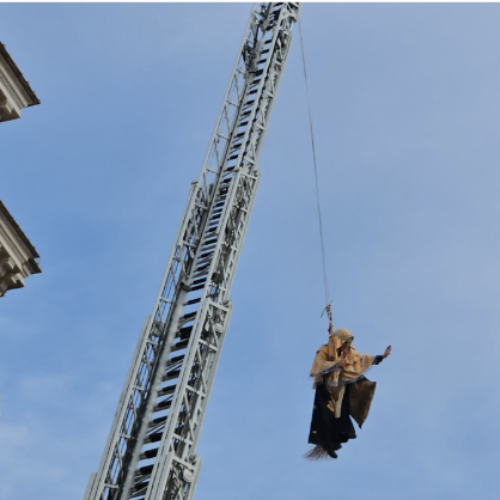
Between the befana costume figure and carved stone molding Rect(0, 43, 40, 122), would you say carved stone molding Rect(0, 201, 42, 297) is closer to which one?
carved stone molding Rect(0, 43, 40, 122)

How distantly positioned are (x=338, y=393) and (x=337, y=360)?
3.09 ft

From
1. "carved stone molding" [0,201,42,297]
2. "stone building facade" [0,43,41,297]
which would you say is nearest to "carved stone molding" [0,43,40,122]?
Answer: "stone building facade" [0,43,41,297]

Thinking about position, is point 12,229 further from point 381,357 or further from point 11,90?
point 381,357

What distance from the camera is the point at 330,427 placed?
37.1 metres

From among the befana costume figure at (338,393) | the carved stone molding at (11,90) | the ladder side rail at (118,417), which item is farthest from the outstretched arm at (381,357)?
the carved stone molding at (11,90)

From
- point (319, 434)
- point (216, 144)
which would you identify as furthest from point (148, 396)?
point (216, 144)

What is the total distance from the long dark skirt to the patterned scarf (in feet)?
1.71

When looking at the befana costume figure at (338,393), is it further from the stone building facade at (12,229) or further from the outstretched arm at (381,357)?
the stone building facade at (12,229)

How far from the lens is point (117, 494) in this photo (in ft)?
118

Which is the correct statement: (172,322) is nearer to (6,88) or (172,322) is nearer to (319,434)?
(319,434)

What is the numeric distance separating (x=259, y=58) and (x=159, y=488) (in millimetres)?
17327

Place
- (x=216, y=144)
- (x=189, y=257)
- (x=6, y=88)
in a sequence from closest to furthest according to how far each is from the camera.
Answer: (x=6, y=88) → (x=189, y=257) → (x=216, y=144)

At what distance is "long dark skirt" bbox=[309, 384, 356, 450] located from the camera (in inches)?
1454

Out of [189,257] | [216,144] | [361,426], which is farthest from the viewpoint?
[216,144]
